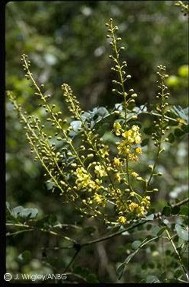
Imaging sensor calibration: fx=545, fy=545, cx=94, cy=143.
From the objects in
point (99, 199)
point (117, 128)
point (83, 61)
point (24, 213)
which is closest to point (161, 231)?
point (99, 199)

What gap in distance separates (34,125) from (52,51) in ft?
11.1

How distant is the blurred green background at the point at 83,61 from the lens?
4.42 meters

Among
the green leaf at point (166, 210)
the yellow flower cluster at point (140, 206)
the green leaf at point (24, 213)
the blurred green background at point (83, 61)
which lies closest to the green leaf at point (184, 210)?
the green leaf at point (166, 210)

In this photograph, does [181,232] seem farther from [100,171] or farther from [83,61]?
[83,61]

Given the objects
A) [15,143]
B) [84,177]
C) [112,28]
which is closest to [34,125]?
[84,177]

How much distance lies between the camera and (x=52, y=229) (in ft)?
6.42

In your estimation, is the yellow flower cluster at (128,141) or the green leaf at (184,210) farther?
the green leaf at (184,210)

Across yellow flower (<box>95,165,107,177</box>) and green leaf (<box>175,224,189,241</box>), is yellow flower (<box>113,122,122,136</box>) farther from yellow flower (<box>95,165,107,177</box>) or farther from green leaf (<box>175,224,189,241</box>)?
green leaf (<box>175,224,189,241</box>)

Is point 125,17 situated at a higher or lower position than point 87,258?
higher

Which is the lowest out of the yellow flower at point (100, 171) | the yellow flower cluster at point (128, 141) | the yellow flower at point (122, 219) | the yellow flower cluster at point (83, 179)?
the yellow flower at point (122, 219)

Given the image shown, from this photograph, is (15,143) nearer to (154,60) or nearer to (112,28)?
(154,60)

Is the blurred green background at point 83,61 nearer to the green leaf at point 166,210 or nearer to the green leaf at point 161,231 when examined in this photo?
the green leaf at point 166,210

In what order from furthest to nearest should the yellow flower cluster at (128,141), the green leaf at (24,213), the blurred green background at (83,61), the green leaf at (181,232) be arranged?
the blurred green background at (83,61)
the green leaf at (24,213)
the green leaf at (181,232)
the yellow flower cluster at (128,141)

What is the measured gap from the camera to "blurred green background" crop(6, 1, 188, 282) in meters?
4.42
